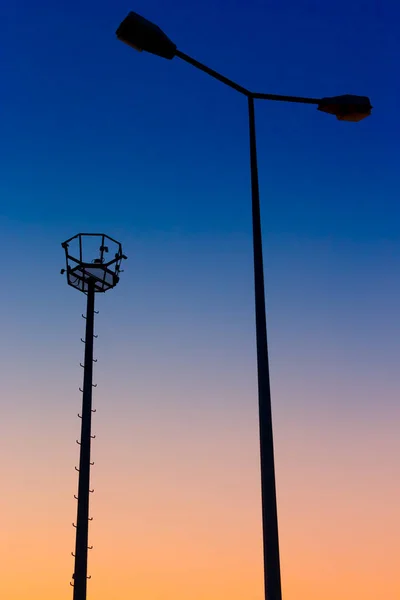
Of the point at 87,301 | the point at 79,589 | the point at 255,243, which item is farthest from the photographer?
the point at 87,301

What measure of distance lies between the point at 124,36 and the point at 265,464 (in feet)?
20.9

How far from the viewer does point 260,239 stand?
10.5m

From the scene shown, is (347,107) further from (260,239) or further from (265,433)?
(265,433)

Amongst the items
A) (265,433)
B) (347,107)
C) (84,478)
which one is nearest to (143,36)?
(347,107)

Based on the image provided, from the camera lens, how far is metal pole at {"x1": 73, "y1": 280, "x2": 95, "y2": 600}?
1712 cm

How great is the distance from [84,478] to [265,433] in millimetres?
10002

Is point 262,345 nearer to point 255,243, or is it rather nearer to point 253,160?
point 255,243

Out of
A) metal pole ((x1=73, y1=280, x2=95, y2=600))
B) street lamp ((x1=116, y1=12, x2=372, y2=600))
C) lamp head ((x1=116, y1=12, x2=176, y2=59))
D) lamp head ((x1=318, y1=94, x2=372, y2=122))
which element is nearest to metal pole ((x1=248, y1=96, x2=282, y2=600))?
street lamp ((x1=116, y1=12, x2=372, y2=600))

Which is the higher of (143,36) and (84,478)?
(143,36)

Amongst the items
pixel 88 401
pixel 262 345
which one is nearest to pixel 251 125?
pixel 262 345

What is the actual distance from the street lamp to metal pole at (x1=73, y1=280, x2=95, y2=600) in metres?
9.43

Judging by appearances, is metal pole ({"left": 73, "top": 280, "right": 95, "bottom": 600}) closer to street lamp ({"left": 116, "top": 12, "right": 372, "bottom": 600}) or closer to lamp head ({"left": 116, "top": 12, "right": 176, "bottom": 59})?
street lamp ({"left": 116, "top": 12, "right": 372, "bottom": 600})

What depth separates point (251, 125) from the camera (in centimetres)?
1145

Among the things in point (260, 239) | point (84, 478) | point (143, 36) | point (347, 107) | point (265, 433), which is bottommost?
point (84, 478)
